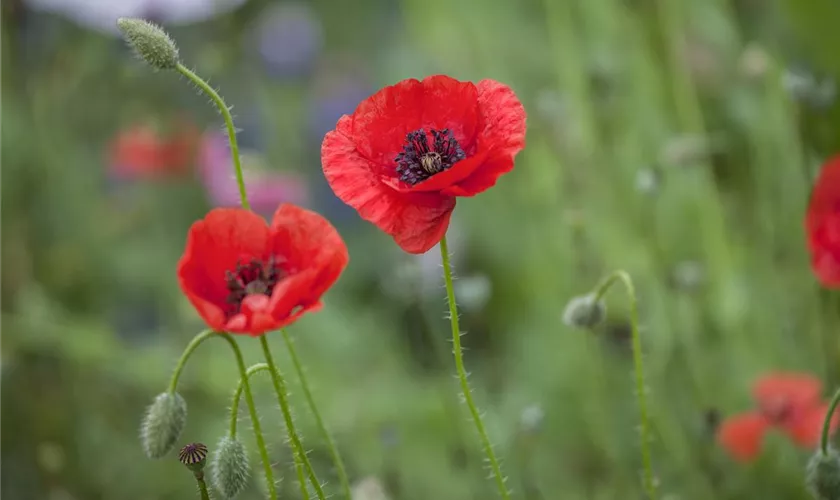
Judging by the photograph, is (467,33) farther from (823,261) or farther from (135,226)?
(823,261)

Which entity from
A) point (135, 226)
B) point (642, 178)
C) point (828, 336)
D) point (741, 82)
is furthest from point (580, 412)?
point (135, 226)

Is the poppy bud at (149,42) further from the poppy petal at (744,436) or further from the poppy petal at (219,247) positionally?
the poppy petal at (744,436)

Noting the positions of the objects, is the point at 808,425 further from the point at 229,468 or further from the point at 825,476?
the point at 229,468

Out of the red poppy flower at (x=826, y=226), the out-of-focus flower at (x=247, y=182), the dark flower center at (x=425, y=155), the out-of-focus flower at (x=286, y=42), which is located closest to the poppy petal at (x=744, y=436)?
the red poppy flower at (x=826, y=226)

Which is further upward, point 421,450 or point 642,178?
point 642,178

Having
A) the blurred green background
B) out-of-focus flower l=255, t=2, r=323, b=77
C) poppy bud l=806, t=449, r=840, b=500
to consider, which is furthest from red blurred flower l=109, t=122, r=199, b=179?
poppy bud l=806, t=449, r=840, b=500

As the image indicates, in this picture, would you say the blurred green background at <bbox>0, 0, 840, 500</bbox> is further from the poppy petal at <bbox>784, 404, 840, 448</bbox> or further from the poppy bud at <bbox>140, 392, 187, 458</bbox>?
the poppy bud at <bbox>140, 392, 187, 458</bbox>
